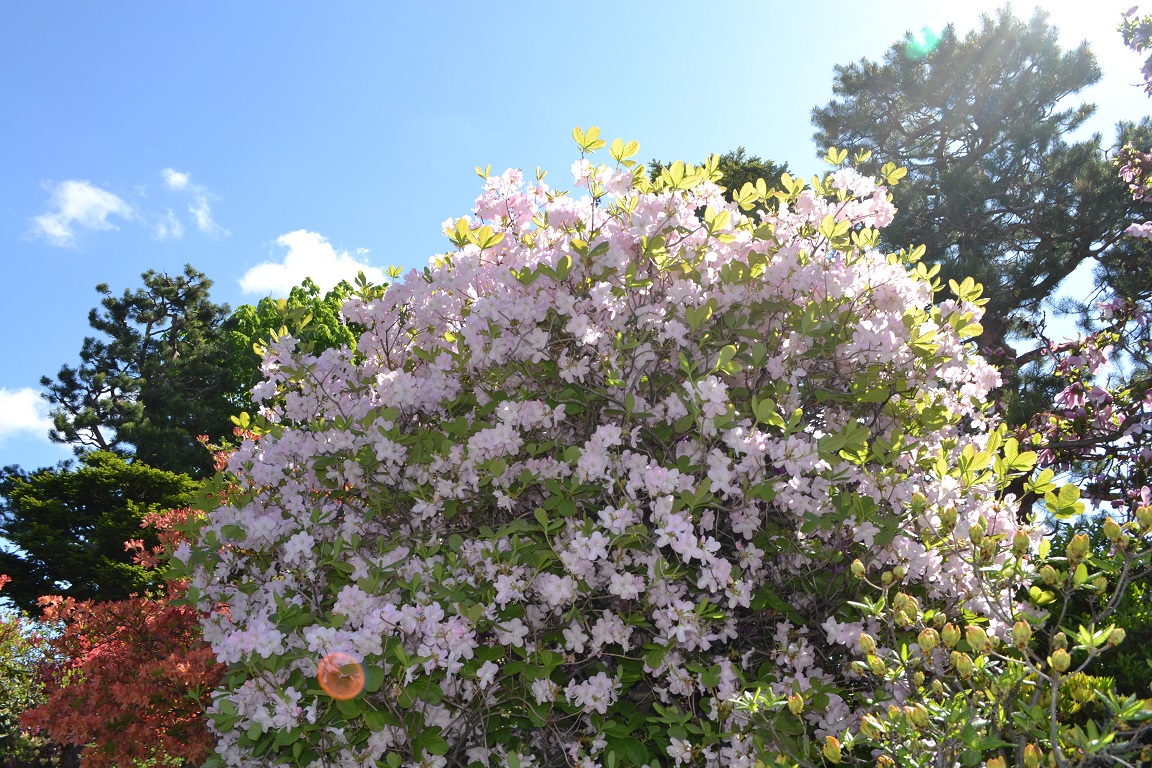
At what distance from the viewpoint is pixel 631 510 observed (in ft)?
10.8

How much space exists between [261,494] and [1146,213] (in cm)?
1501

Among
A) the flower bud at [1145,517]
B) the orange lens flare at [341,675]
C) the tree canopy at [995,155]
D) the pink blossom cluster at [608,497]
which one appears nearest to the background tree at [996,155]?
the tree canopy at [995,155]

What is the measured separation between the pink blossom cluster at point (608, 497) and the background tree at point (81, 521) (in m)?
12.4

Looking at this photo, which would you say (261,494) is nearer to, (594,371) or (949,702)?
(594,371)

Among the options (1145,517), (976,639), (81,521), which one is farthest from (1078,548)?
(81,521)

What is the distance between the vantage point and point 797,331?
369 centimetres

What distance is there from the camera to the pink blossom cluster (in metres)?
3.22

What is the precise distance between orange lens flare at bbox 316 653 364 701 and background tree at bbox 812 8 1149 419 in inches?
499

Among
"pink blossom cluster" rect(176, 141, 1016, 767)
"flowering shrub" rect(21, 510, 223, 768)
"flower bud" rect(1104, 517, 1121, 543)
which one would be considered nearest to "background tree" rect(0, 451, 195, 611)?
"flowering shrub" rect(21, 510, 223, 768)

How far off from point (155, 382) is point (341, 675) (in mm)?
26877

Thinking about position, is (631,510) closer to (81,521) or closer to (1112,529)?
(1112,529)

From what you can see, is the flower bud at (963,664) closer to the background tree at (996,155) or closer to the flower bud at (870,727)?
the flower bud at (870,727)

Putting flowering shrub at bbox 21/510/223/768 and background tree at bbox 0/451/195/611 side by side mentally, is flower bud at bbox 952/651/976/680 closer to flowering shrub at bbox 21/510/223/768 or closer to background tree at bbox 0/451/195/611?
flowering shrub at bbox 21/510/223/768

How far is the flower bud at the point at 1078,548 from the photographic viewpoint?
2.36 meters
